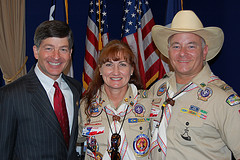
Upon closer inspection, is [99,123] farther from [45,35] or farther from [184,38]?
[184,38]

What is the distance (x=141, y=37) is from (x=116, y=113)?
7.23ft

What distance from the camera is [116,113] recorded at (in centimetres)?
252

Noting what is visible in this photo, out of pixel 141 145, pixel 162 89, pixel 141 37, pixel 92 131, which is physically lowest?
pixel 141 145

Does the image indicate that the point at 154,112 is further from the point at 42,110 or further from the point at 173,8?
the point at 173,8

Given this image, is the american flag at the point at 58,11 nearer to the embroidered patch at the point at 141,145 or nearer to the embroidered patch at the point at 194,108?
the embroidered patch at the point at 141,145

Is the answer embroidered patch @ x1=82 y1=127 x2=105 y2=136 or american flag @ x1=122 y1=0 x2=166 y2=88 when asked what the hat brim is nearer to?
embroidered patch @ x1=82 y1=127 x2=105 y2=136

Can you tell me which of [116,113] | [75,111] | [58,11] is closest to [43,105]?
[75,111]

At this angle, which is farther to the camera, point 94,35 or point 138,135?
point 94,35

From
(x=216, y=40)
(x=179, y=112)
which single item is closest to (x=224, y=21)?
(x=216, y=40)

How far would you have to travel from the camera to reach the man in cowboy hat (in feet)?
6.76

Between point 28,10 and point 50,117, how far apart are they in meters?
3.23

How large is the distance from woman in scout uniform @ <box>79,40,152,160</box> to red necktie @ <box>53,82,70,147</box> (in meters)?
0.33

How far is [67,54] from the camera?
2.30 metres

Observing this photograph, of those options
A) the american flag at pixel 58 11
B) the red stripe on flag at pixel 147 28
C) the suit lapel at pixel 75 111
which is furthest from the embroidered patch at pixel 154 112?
the american flag at pixel 58 11
